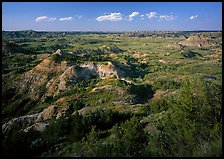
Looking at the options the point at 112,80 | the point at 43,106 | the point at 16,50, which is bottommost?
the point at 43,106

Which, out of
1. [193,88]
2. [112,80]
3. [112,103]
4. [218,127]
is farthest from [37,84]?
[218,127]

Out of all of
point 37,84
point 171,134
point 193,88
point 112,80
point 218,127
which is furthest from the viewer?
point 37,84

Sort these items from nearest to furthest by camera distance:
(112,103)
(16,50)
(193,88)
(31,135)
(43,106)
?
1. (193,88)
2. (31,135)
3. (112,103)
4. (43,106)
5. (16,50)

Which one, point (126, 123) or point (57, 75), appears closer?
point (126, 123)

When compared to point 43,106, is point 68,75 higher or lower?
higher

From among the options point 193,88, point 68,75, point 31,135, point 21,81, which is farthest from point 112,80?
point 193,88

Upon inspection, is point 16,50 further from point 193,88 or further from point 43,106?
point 193,88

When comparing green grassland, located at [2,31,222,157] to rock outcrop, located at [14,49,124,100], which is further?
rock outcrop, located at [14,49,124,100]

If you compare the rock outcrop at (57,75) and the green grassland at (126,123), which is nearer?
the green grassland at (126,123)

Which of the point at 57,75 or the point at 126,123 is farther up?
the point at 57,75

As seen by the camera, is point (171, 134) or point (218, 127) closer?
point (218, 127)

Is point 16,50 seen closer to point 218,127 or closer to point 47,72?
point 47,72
